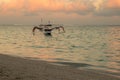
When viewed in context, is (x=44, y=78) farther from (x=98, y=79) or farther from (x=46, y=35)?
(x=46, y=35)

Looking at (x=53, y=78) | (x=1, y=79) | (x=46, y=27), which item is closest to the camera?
(x=1, y=79)

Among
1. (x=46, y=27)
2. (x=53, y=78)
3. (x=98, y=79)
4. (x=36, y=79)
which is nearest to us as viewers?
(x=36, y=79)

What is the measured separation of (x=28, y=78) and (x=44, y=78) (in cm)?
84

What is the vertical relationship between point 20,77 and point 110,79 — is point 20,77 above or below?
above

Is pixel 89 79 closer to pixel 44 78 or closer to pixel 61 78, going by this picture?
pixel 61 78

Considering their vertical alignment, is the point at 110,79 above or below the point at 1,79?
below

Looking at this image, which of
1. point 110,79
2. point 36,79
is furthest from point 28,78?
point 110,79

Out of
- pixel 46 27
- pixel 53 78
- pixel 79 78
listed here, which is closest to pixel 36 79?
pixel 53 78

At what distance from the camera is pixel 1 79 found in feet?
32.0

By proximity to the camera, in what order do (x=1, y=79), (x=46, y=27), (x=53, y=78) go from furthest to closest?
(x=46, y=27)
(x=53, y=78)
(x=1, y=79)

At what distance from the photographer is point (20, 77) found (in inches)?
416

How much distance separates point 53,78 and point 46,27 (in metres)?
67.5

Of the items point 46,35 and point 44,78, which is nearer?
point 44,78

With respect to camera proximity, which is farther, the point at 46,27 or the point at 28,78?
the point at 46,27
